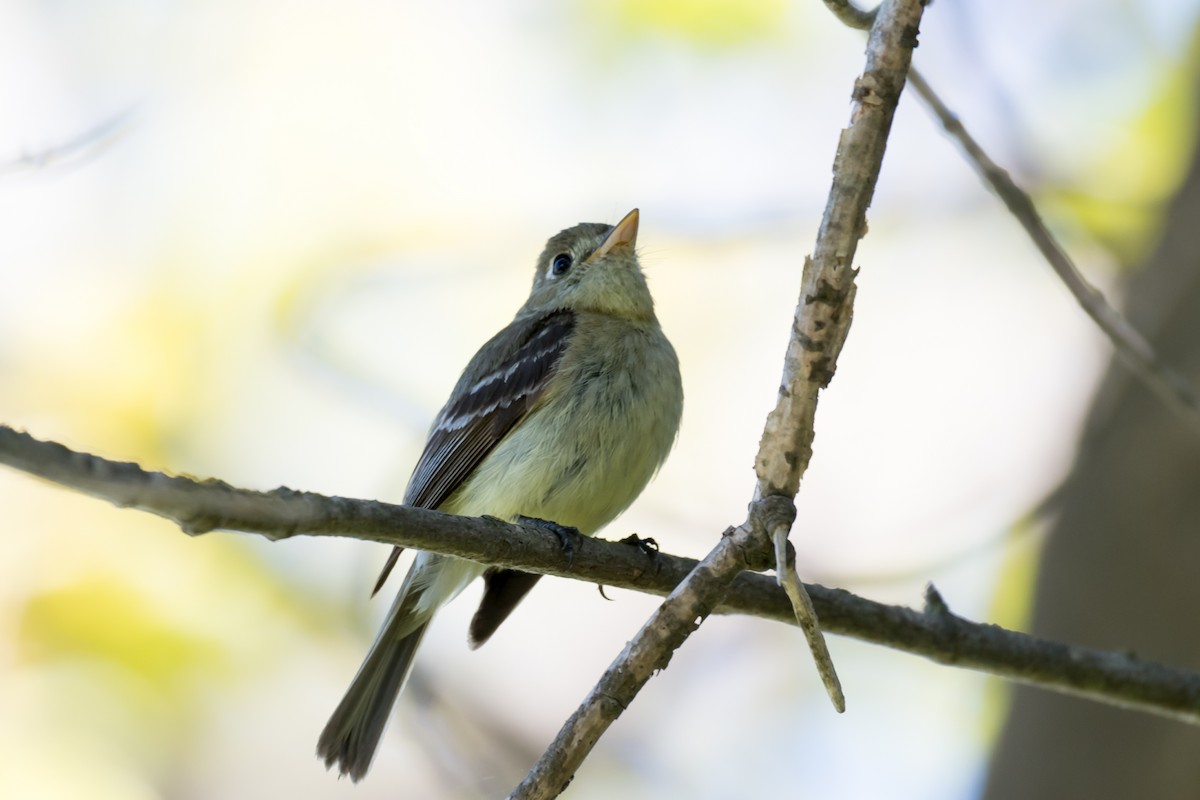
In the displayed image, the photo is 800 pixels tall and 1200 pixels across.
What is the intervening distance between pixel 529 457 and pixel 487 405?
57 centimetres

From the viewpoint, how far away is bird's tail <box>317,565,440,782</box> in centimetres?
545

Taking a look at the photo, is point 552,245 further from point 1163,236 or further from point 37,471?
point 37,471

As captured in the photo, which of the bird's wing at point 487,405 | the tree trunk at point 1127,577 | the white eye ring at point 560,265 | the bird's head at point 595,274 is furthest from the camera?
the white eye ring at point 560,265

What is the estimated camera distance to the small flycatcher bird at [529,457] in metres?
5.30

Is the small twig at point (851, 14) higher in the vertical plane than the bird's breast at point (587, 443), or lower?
higher

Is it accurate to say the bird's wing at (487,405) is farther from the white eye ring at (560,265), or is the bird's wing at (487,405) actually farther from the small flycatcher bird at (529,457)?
the white eye ring at (560,265)

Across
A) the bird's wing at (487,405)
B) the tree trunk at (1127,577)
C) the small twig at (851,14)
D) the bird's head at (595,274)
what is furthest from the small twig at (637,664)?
the bird's head at (595,274)

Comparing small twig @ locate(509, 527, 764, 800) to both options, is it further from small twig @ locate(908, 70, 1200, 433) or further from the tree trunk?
the tree trunk

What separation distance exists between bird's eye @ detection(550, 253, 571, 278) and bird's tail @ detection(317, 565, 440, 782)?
2.15m

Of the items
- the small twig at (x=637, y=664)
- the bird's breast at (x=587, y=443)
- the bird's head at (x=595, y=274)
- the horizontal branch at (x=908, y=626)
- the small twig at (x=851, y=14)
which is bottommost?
the small twig at (x=637, y=664)

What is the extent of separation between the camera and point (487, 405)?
19.1 ft

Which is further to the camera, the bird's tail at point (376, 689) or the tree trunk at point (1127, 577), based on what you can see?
the bird's tail at point (376, 689)

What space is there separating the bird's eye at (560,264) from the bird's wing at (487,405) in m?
0.62

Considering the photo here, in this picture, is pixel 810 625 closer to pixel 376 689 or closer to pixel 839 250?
pixel 839 250
